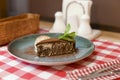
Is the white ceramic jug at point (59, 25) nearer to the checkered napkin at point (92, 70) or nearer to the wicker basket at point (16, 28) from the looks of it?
the wicker basket at point (16, 28)

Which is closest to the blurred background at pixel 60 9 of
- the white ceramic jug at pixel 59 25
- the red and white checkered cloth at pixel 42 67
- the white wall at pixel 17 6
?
the white wall at pixel 17 6

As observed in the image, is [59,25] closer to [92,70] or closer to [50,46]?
[50,46]

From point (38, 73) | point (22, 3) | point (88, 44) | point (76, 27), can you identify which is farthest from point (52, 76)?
point (22, 3)

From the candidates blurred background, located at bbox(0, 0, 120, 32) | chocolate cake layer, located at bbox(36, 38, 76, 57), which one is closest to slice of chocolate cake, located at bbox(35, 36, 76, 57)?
chocolate cake layer, located at bbox(36, 38, 76, 57)

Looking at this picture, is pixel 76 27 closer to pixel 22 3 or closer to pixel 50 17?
pixel 50 17

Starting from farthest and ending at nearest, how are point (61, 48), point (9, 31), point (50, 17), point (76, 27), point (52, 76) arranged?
1. point (50, 17)
2. point (76, 27)
3. point (9, 31)
4. point (61, 48)
5. point (52, 76)

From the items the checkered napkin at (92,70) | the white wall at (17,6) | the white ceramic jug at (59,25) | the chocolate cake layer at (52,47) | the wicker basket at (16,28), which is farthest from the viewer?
the white wall at (17,6)
